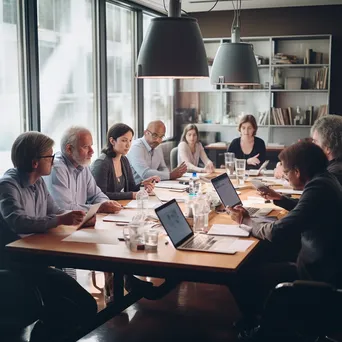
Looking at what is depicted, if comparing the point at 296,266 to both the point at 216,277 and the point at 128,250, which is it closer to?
the point at 216,277

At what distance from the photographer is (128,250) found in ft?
8.97

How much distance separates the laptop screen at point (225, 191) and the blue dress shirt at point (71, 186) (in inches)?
34.6

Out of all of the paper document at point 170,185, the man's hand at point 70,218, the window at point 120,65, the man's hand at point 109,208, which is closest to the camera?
the man's hand at point 70,218

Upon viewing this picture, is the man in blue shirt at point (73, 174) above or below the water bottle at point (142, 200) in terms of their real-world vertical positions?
above

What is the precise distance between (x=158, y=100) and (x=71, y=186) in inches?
176

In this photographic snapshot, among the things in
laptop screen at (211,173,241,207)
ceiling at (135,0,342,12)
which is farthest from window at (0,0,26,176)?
ceiling at (135,0,342,12)

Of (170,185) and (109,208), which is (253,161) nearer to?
(170,185)

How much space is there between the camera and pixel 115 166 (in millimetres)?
4516

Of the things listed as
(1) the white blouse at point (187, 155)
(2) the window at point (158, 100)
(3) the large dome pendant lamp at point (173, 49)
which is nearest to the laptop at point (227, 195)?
(3) the large dome pendant lamp at point (173, 49)

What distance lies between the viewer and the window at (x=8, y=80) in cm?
441

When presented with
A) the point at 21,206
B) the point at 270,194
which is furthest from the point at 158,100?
the point at 21,206

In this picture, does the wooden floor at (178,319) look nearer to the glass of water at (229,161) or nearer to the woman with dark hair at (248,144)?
the glass of water at (229,161)

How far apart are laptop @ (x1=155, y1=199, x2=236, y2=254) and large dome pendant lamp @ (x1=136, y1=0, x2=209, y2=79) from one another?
0.74m

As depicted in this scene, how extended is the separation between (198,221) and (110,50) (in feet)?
12.3
